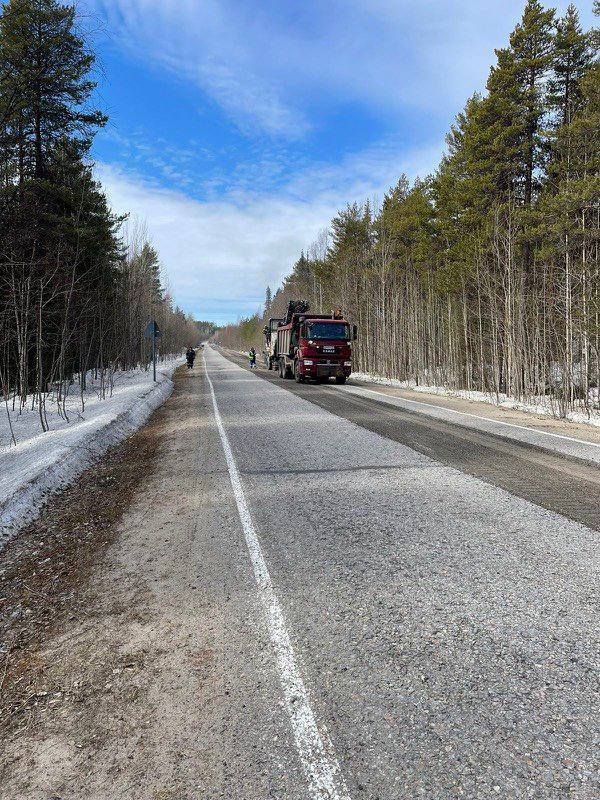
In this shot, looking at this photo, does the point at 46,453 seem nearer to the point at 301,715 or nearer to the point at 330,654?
the point at 330,654

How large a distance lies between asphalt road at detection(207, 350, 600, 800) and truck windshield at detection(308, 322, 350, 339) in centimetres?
1530

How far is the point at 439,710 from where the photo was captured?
7.33 feet

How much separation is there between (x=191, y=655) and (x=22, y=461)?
6763 mm

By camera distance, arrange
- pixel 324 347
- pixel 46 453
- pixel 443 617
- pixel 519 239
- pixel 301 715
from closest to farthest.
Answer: pixel 301 715, pixel 443 617, pixel 46 453, pixel 519 239, pixel 324 347

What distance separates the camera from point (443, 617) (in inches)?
118

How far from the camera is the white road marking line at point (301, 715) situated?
1.85 m

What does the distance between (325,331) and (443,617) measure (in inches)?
752

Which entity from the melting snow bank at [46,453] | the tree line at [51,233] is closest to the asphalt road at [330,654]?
the melting snow bank at [46,453]

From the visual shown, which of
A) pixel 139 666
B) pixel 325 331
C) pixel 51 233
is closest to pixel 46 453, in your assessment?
pixel 139 666

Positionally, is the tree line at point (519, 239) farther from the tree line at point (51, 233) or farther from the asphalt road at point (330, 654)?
the tree line at point (51, 233)

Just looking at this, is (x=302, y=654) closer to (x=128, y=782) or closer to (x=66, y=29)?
(x=128, y=782)

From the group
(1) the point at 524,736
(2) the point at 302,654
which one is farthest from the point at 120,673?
(1) the point at 524,736

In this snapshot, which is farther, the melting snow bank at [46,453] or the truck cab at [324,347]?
the truck cab at [324,347]

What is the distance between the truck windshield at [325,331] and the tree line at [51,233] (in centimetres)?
913
